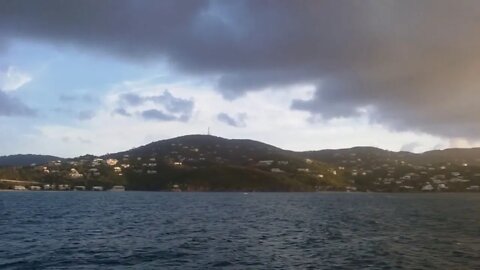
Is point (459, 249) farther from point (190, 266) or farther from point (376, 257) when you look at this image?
point (190, 266)

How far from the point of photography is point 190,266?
52.7 m

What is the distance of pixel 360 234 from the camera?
3278 inches

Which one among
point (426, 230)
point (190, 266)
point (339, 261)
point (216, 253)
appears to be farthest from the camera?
point (426, 230)

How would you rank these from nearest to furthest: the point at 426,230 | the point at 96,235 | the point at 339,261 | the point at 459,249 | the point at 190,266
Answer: the point at 190,266
the point at 339,261
the point at 459,249
the point at 96,235
the point at 426,230

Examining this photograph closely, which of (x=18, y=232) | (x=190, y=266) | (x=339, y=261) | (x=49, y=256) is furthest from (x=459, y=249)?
(x=18, y=232)

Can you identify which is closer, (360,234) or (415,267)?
(415,267)

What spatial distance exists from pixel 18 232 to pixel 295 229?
46.3 metres

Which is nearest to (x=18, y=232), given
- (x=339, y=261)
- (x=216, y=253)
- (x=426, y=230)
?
(x=216, y=253)

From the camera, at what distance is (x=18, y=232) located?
3278 inches

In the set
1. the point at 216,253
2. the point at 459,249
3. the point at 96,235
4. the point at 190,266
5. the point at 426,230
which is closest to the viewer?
the point at 190,266

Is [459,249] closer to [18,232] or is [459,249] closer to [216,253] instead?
[216,253]

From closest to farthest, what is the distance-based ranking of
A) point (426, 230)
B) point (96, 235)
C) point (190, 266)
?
point (190, 266) → point (96, 235) → point (426, 230)

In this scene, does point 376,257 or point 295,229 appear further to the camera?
point 295,229

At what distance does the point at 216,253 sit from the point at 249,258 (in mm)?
5121
